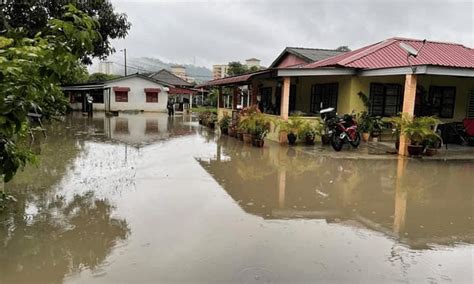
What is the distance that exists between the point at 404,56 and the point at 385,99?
5.16 feet

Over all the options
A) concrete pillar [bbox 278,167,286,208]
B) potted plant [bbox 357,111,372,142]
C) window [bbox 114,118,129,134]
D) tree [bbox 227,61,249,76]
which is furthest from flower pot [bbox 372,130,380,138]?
tree [bbox 227,61,249,76]

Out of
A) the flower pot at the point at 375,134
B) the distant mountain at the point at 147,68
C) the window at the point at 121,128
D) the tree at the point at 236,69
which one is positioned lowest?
the window at the point at 121,128

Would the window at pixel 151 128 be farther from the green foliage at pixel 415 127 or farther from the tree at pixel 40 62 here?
the tree at pixel 40 62

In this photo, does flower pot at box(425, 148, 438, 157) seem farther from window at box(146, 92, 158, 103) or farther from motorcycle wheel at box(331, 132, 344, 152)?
window at box(146, 92, 158, 103)

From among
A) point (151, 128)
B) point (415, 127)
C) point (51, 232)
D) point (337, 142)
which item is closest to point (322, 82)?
point (337, 142)

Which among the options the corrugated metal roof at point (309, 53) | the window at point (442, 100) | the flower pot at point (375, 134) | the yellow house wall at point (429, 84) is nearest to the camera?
the flower pot at point (375, 134)

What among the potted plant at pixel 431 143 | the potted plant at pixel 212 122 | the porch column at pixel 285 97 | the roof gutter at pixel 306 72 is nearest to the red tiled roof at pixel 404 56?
the roof gutter at pixel 306 72

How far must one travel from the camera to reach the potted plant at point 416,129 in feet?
33.3

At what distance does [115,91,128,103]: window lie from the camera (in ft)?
115

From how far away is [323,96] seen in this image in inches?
602

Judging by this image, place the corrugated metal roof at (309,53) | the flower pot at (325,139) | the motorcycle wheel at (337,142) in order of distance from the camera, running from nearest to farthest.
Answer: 1. the motorcycle wheel at (337,142)
2. the flower pot at (325,139)
3. the corrugated metal roof at (309,53)

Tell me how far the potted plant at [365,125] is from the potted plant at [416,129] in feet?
8.32

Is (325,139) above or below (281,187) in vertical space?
above

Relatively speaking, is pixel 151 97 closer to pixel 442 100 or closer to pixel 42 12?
pixel 42 12
